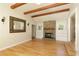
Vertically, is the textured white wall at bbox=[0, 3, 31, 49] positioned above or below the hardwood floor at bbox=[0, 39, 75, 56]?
above

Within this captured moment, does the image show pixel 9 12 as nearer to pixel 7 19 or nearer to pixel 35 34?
pixel 7 19

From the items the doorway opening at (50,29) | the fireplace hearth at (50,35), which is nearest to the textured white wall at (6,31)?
the doorway opening at (50,29)

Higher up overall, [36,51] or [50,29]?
[50,29]

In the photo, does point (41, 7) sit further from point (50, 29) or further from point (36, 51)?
point (50, 29)

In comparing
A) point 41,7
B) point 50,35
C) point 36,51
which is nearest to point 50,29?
point 50,35

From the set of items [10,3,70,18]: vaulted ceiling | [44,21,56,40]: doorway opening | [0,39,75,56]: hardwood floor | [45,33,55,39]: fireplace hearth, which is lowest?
[0,39,75,56]: hardwood floor

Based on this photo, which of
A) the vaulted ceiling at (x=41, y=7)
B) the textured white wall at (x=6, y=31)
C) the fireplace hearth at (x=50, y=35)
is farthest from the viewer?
the fireplace hearth at (x=50, y=35)

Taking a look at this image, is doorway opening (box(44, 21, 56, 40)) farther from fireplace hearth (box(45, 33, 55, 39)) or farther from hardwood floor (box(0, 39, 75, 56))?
hardwood floor (box(0, 39, 75, 56))

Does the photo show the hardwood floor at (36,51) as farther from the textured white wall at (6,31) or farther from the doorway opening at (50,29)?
the doorway opening at (50,29)

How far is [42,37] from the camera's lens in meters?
10.4

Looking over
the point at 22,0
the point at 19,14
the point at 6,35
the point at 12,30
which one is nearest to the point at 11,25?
the point at 12,30

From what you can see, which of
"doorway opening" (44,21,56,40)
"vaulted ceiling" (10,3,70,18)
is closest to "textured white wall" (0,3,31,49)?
"vaulted ceiling" (10,3,70,18)

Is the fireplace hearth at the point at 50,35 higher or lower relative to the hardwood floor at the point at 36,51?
higher

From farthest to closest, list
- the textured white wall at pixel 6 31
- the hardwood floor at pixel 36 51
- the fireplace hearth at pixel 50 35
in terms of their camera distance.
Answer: the fireplace hearth at pixel 50 35
the textured white wall at pixel 6 31
the hardwood floor at pixel 36 51
